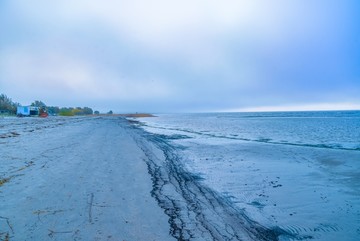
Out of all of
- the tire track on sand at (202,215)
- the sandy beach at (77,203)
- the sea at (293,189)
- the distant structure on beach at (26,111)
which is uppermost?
the distant structure on beach at (26,111)

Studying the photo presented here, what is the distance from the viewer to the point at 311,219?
5.89 m

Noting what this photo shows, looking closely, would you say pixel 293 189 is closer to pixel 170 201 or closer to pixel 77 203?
pixel 170 201

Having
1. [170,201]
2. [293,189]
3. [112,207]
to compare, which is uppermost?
[112,207]

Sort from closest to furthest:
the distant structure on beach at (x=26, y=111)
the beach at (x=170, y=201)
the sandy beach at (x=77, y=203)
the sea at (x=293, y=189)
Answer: the sandy beach at (x=77, y=203)
the beach at (x=170, y=201)
the sea at (x=293, y=189)
the distant structure on beach at (x=26, y=111)

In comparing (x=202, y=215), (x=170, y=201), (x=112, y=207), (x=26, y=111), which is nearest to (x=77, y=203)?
(x=112, y=207)

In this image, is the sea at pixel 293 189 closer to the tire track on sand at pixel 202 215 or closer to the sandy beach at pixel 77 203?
the tire track on sand at pixel 202 215

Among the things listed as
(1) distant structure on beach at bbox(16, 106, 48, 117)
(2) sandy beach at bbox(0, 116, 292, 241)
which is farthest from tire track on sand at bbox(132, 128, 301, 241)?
(1) distant structure on beach at bbox(16, 106, 48, 117)

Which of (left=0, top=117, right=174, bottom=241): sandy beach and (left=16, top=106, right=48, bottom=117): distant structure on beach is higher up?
(left=16, top=106, right=48, bottom=117): distant structure on beach

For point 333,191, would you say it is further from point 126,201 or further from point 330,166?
point 126,201

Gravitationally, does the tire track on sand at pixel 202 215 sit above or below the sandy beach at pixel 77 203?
below

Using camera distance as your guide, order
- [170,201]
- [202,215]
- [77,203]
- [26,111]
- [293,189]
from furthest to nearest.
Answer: [26,111] → [293,189] → [170,201] → [77,203] → [202,215]

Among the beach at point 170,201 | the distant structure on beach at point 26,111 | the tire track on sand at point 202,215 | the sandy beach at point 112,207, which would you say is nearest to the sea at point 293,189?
the beach at point 170,201

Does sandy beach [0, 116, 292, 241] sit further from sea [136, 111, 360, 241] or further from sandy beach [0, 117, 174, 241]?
sea [136, 111, 360, 241]

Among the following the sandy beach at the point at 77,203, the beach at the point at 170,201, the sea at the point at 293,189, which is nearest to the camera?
the sandy beach at the point at 77,203
